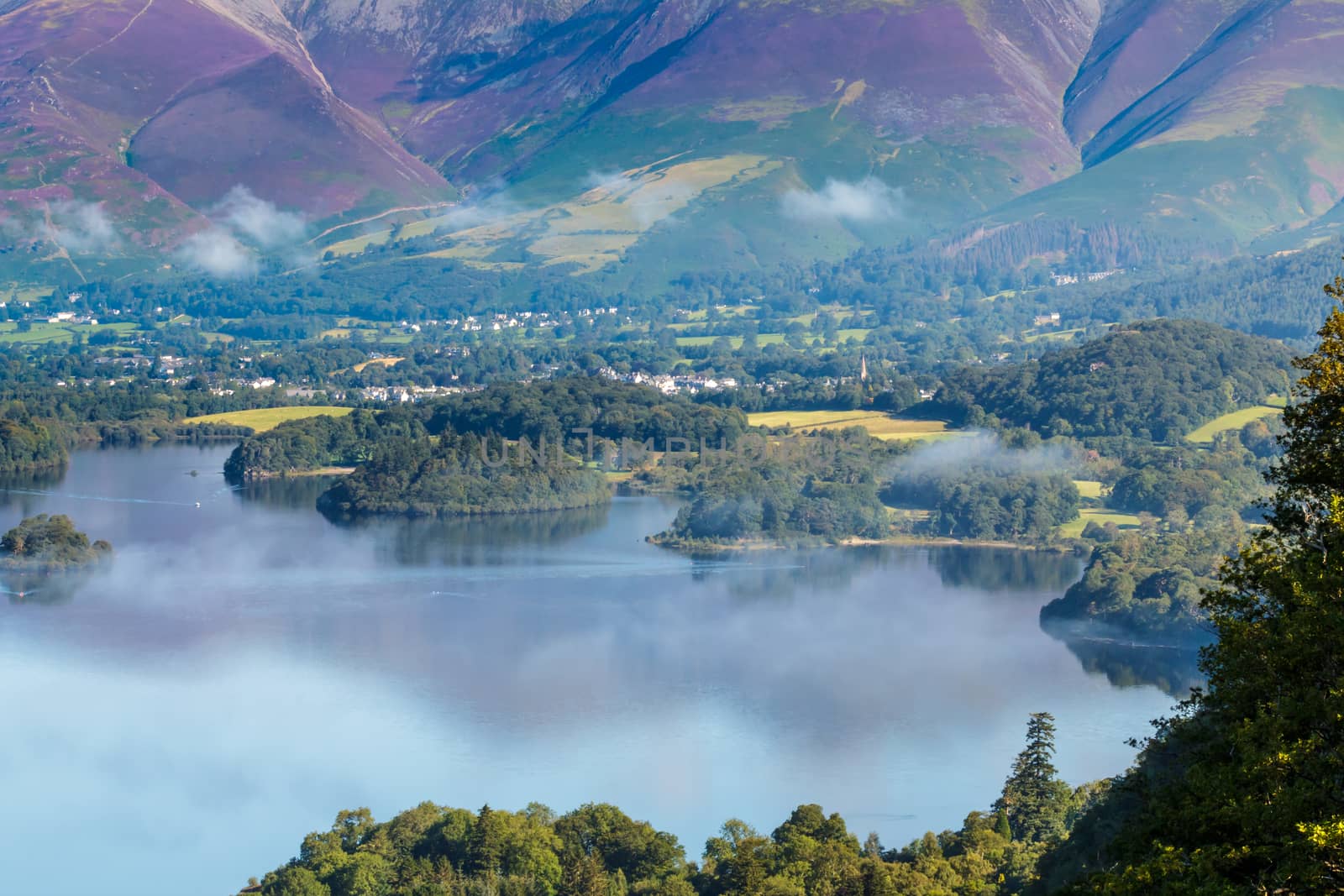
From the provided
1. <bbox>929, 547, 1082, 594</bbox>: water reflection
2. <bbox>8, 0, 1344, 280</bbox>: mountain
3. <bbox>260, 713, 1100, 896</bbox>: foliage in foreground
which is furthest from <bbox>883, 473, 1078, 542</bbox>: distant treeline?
<bbox>8, 0, 1344, 280</bbox>: mountain

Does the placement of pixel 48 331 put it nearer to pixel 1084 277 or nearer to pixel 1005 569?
pixel 1084 277

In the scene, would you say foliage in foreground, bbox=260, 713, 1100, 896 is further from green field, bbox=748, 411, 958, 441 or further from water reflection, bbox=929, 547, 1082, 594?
green field, bbox=748, 411, 958, 441

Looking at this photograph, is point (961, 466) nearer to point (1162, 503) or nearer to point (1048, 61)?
point (1162, 503)

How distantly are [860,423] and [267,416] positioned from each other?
19.3 metres

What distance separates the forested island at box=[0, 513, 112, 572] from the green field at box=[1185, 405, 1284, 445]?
26598mm

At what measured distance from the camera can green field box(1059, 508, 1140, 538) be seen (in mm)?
40688

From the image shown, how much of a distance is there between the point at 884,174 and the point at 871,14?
29.2ft

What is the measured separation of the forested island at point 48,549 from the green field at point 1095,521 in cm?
1981

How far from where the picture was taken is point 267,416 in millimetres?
61000

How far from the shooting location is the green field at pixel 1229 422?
48750 mm

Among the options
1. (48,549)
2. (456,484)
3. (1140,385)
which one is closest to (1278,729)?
(48,549)

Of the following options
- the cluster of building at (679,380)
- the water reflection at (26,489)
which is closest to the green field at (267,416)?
the water reflection at (26,489)

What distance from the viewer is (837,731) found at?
25375 millimetres

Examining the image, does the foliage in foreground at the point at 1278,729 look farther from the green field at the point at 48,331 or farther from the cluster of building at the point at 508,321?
the cluster of building at the point at 508,321
